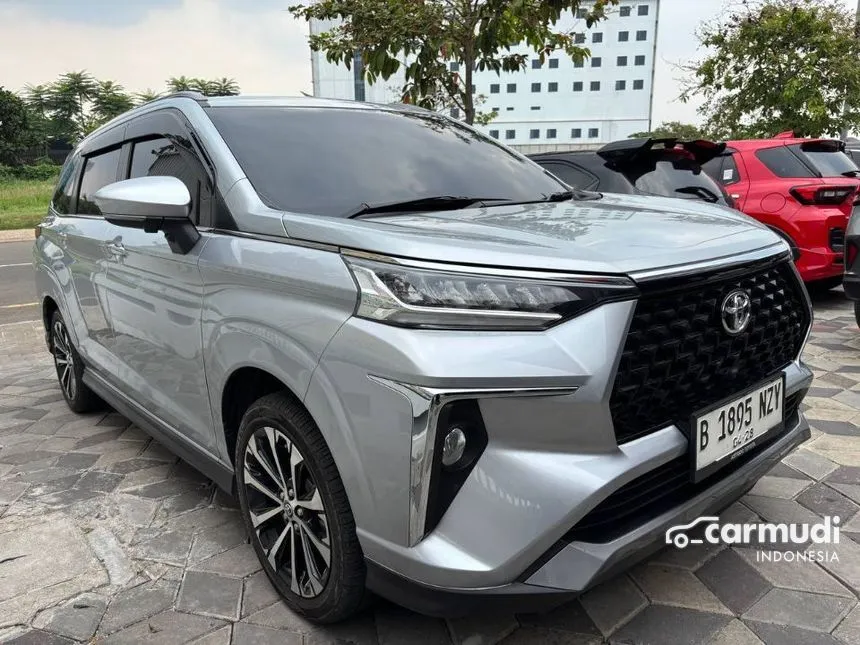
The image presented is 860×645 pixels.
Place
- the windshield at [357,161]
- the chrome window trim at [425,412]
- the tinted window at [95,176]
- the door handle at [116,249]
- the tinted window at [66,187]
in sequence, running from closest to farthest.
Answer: the chrome window trim at [425,412], the windshield at [357,161], the door handle at [116,249], the tinted window at [95,176], the tinted window at [66,187]

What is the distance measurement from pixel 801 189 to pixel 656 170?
A: 1789mm

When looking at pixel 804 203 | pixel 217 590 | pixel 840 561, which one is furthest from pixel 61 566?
pixel 804 203

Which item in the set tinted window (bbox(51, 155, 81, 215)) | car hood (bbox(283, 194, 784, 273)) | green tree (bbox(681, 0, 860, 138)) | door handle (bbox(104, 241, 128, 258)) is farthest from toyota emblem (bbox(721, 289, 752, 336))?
green tree (bbox(681, 0, 860, 138))

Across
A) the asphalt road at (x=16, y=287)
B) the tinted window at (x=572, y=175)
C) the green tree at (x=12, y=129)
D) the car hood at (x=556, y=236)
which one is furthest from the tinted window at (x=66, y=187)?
the green tree at (x=12, y=129)

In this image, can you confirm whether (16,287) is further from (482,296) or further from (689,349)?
(689,349)

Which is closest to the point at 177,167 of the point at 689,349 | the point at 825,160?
the point at 689,349

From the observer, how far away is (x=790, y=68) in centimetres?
1439

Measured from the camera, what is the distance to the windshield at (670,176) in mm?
5016

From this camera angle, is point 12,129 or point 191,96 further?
point 12,129

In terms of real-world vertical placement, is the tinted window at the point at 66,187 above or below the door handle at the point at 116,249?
above

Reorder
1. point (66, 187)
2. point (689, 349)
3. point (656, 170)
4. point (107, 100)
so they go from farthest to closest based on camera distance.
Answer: point (107, 100) < point (656, 170) < point (66, 187) < point (689, 349)

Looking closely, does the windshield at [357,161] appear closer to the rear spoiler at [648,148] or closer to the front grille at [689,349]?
the front grille at [689,349]

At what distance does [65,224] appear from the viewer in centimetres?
373

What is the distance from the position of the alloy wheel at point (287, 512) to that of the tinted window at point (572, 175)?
12.5 feet
